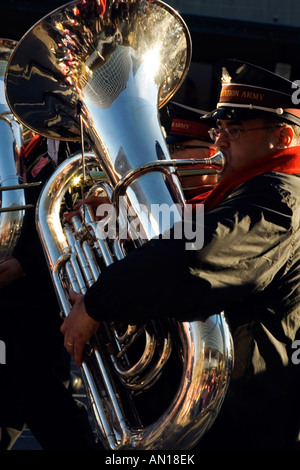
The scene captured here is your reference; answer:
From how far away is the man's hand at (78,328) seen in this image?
8.21 feet

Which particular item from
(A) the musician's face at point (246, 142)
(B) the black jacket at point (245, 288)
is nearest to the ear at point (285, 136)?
(A) the musician's face at point (246, 142)

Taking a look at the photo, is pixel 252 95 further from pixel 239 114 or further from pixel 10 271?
pixel 10 271

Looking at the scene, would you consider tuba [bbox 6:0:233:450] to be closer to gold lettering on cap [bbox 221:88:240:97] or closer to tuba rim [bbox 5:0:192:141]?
tuba rim [bbox 5:0:192:141]

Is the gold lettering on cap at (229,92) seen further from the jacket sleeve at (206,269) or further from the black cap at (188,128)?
the black cap at (188,128)

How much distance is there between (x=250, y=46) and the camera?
32.2ft

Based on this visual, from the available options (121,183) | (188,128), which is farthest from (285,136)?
(188,128)

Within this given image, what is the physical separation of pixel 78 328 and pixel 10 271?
1.32 m

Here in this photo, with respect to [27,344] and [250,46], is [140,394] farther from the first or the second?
[250,46]

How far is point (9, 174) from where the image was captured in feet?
12.5

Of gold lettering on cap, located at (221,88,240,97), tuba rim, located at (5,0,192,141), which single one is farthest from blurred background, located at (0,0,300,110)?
gold lettering on cap, located at (221,88,240,97)

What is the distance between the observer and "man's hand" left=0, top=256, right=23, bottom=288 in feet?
12.4

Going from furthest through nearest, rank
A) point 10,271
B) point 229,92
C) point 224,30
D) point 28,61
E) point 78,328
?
point 224,30, point 10,271, point 28,61, point 229,92, point 78,328

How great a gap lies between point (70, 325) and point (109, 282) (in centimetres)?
30
